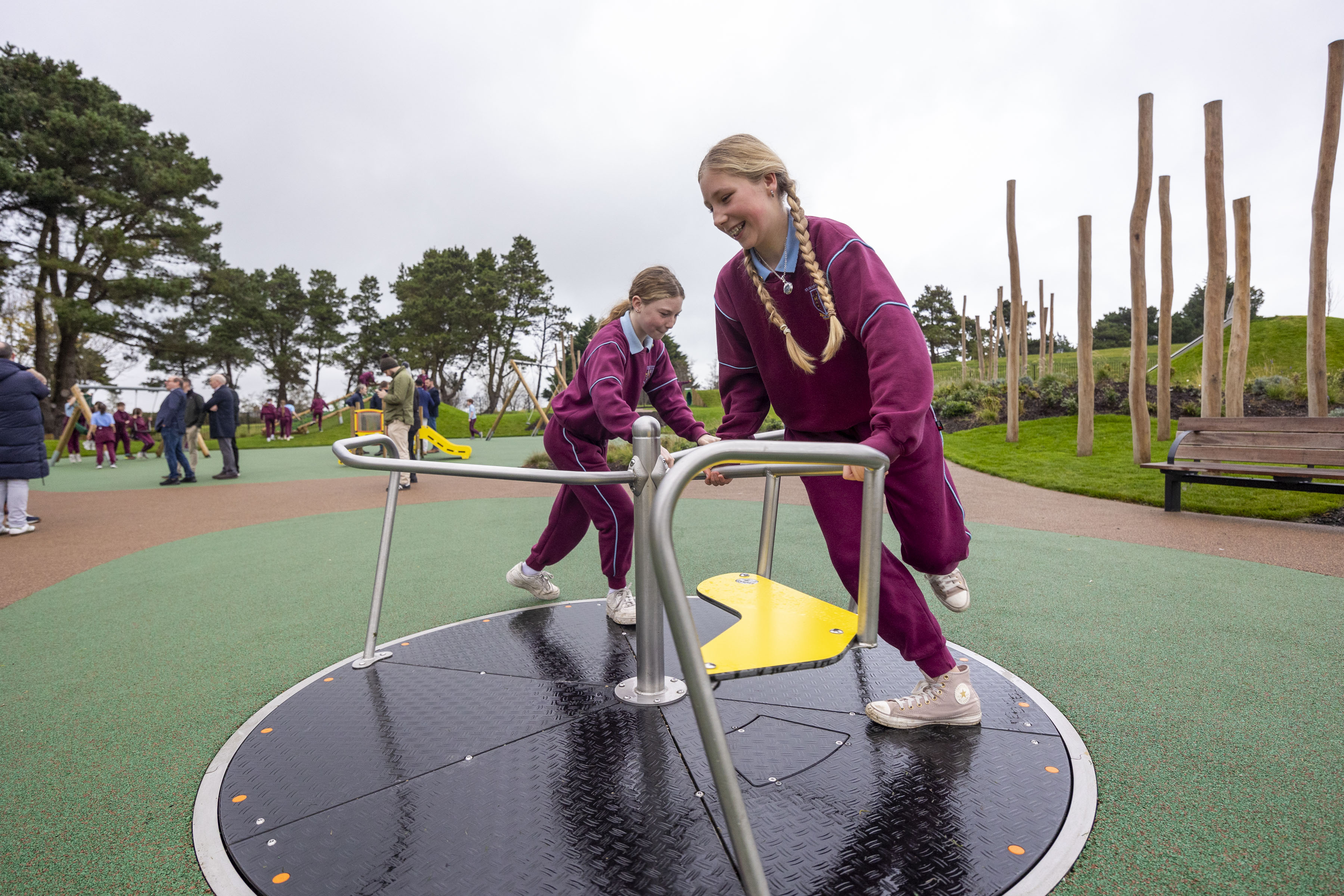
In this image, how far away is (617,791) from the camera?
155cm

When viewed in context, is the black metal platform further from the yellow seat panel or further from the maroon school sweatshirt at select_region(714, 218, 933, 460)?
the maroon school sweatshirt at select_region(714, 218, 933, 460)

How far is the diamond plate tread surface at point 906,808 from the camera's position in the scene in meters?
1.27

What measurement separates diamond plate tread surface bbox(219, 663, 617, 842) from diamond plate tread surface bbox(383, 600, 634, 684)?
7 cm

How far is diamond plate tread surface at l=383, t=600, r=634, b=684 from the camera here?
7.49ft

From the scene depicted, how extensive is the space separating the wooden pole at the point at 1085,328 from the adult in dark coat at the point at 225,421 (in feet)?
37.2

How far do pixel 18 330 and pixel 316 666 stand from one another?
32203 mm

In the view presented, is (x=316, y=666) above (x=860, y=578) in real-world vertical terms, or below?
below

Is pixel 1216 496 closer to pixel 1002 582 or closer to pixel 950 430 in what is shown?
pixel 1002 582

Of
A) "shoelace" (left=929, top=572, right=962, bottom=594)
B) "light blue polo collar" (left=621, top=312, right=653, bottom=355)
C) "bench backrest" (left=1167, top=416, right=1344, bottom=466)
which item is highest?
"light blue polo collar" (left=621, top=312, right=653, bottom=355)

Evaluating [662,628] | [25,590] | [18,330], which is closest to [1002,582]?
[662,628]

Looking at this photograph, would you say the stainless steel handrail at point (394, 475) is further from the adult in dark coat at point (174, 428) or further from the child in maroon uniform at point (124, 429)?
the child in maroon uniform at point (124, 429)

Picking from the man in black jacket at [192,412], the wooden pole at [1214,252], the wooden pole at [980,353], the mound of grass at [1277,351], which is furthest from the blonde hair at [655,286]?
the wooden pole at [980,353]

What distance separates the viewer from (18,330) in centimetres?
2445

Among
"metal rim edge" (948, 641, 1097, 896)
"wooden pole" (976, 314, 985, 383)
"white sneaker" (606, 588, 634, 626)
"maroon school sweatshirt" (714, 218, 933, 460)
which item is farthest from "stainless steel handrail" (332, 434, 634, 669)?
"wooden pole" (976, 314, 985, 383)
